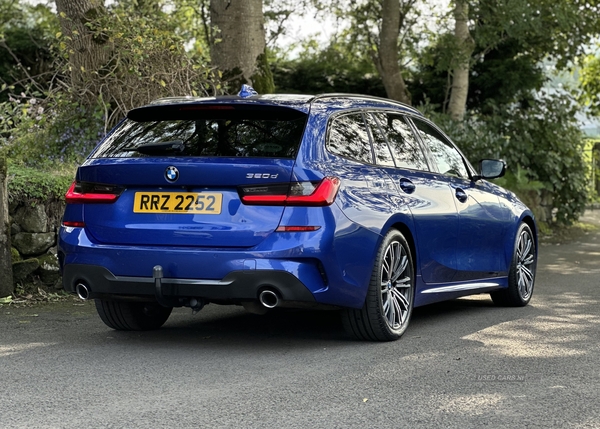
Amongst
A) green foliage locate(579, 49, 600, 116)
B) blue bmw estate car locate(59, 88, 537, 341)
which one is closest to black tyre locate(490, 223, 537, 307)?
blue bmw estate car locate(59, 88, 537, 341)

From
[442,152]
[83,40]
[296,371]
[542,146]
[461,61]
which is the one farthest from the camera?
[542,146]

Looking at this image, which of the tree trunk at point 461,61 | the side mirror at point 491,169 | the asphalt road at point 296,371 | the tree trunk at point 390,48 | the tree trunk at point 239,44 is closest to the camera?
the asphalt road at point 296,371

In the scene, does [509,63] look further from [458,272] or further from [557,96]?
[458,272]

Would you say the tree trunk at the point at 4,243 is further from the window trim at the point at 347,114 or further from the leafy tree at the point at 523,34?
the leafy tree at the point at 523,34

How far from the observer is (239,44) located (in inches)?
511

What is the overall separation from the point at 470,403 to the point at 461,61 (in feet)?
42.8

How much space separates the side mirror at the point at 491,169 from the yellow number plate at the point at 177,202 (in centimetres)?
303

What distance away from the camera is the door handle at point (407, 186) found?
281 inches

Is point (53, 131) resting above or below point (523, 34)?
below

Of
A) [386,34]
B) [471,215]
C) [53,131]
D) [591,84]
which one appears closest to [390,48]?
[386,34]

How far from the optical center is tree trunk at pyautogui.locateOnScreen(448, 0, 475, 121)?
17.5 metres

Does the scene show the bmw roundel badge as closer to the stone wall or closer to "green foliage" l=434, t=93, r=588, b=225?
the stone wall

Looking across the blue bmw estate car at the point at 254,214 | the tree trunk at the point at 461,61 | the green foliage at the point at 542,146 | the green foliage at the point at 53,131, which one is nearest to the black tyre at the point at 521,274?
the blue bmw estate car at the point at 254,214

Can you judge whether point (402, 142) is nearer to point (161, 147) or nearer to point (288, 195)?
point (288, 195)
